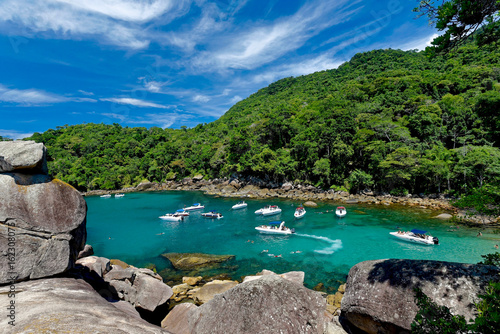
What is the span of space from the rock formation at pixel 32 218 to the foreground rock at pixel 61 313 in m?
0.58

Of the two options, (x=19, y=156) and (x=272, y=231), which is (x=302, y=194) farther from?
(x=19, y=156)

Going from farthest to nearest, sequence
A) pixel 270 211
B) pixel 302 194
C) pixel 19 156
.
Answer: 1. pixel 302 194
2. pixel 270 211
3. pixel 19 156

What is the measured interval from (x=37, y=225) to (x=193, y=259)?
13628mm

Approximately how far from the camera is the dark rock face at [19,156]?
6719 mm


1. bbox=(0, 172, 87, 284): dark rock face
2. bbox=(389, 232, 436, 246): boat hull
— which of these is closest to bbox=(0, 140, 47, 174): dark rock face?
bbox=(0, 172, 87, 284): dark rock face

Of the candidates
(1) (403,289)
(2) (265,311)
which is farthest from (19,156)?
(1) (403,289)

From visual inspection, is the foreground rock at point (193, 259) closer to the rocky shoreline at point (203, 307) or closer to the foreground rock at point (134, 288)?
the foreground rock at point (134, 288)

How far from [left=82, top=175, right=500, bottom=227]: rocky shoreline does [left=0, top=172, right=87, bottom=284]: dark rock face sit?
25.4 m

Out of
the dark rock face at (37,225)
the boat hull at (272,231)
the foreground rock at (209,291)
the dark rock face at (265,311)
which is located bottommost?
the boat hull at (272,231)

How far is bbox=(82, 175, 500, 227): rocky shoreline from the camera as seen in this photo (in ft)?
91.9

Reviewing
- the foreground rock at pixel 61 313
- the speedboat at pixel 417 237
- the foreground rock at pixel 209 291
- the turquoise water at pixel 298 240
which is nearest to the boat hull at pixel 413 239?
the speedboat at pixel 417 237

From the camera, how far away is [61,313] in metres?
4.44

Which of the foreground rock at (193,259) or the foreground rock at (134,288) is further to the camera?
the foreground rock at (193,259)

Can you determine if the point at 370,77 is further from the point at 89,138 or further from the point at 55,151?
the point at 55,151
